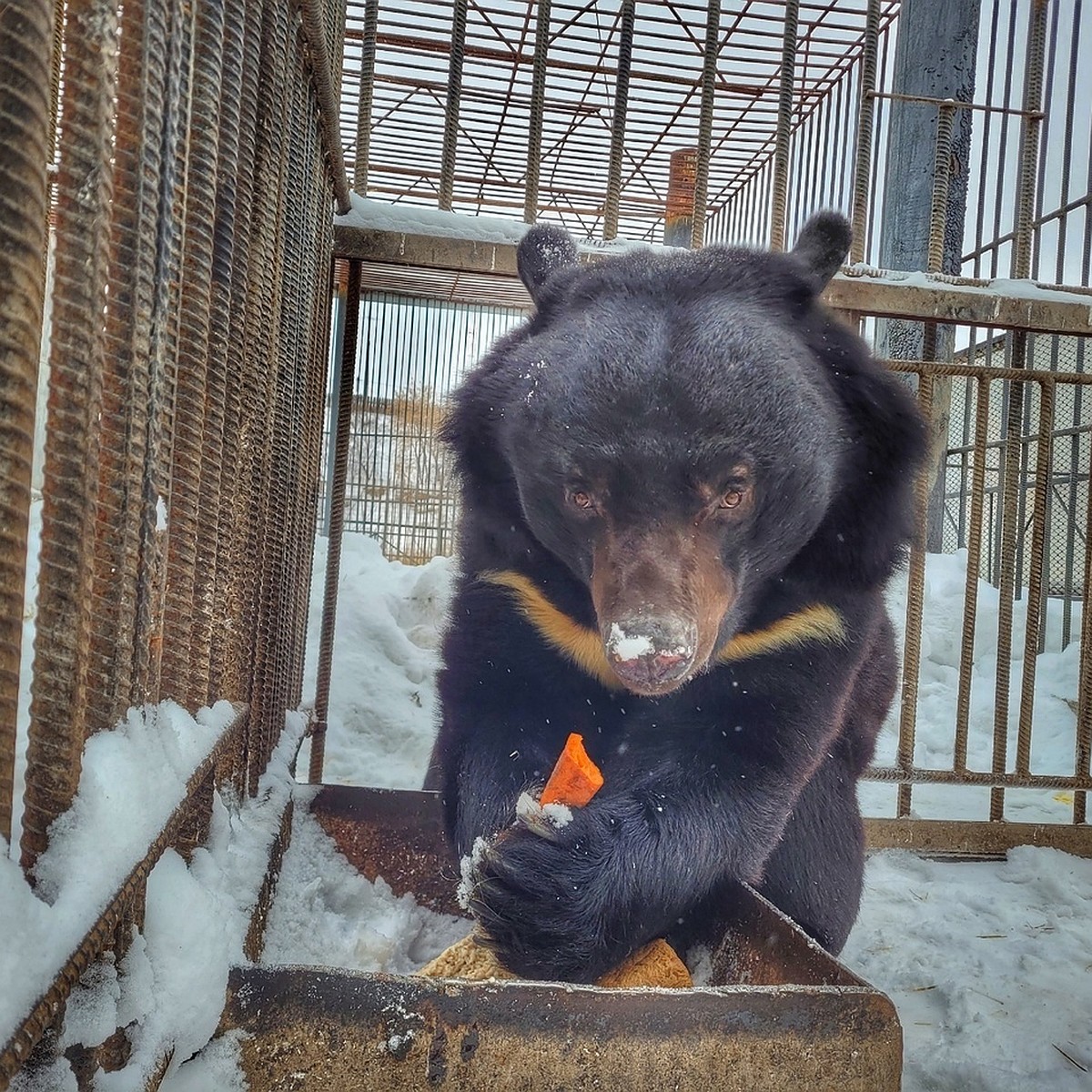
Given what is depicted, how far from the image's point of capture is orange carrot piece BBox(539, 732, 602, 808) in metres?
1.93

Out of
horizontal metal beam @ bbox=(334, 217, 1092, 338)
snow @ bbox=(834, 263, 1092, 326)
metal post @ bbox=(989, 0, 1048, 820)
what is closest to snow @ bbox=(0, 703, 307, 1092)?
horizontal metal beam @ bbox=(334, 217, 1092, 338)

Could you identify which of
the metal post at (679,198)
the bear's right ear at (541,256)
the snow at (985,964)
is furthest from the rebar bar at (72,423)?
the metal post at (679,198)

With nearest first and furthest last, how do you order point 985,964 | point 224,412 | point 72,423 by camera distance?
point 72,423 < point 224,412 < point 985,964

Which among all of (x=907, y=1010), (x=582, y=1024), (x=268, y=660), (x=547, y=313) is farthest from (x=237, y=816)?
(x=907, y=1010)

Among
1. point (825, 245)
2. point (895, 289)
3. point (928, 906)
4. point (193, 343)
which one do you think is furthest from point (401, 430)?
point (193, 343)

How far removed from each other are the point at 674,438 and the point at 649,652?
420 mm

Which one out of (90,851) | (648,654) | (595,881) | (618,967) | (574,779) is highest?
(648,654)

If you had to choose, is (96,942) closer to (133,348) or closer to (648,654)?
(133,348)

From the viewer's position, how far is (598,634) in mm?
2232

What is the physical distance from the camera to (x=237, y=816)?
1851 mm

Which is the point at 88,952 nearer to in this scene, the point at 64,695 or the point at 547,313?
the point at 64,695

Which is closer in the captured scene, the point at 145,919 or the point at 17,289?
the point at 17,289

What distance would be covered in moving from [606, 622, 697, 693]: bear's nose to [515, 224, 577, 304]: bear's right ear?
112cm

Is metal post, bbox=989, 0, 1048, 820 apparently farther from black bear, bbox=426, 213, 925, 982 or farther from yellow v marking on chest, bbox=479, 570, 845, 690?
yellow v marking on chest, bbox=479, 570, 845, 690
